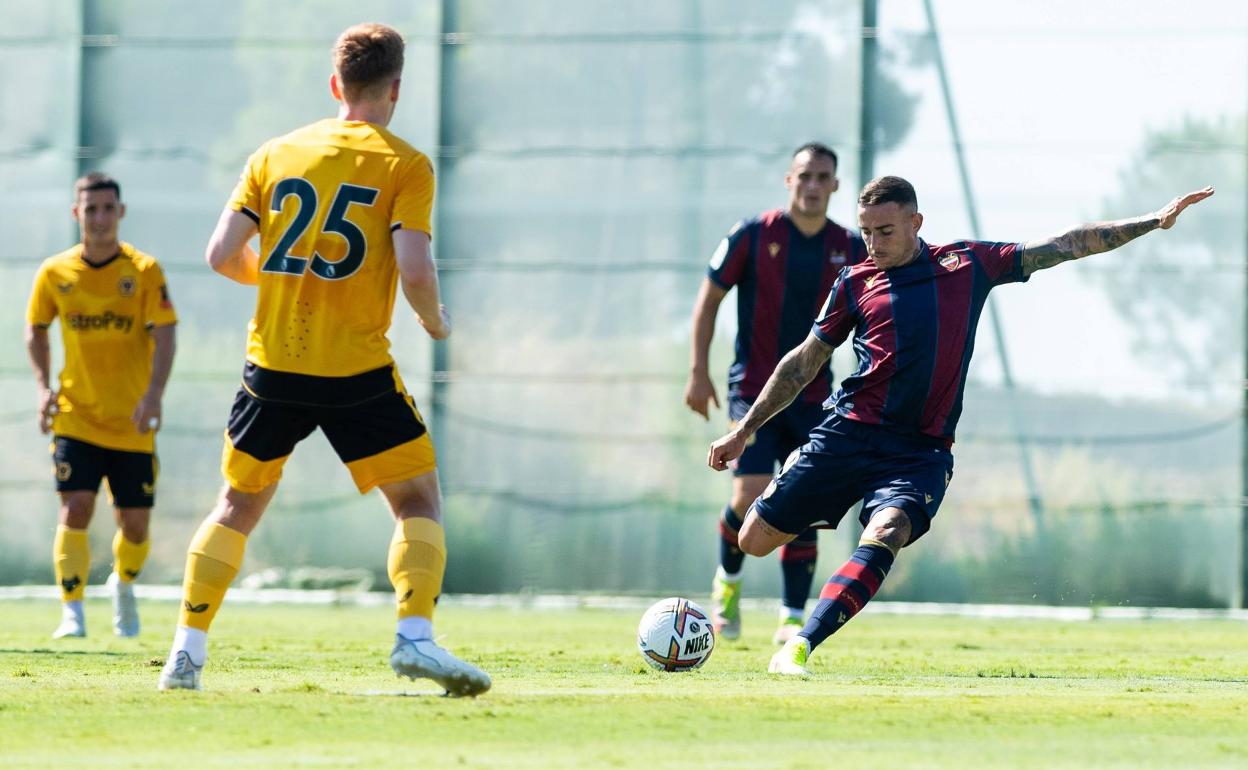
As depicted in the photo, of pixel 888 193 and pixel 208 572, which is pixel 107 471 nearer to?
pixel 208 572

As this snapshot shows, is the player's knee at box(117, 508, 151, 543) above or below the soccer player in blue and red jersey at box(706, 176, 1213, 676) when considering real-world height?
below

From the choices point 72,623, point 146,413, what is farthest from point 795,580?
point 72,623

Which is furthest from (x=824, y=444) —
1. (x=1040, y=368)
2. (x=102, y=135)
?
(x=102, y=135)

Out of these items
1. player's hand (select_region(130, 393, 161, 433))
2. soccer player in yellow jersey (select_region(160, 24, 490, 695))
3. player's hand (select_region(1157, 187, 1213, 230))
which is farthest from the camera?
player's hand (select_region(130, 393, 161, 433))

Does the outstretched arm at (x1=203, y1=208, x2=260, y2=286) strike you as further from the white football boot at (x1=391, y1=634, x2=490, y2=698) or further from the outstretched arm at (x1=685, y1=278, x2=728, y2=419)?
the outstretched arm at (x1=685, y1=278, x2=728, y2=419)

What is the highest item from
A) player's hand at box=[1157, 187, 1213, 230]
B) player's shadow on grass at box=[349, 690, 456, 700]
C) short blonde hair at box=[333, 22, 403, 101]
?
short blonde hair at box=[333, 22, 403, 101]

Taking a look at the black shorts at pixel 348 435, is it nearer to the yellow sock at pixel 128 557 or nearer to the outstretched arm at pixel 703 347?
the outstretched arm at pixel 703 347

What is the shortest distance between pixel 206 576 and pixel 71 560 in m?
3.95

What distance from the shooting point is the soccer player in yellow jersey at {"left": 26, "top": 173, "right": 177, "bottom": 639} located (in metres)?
8.95

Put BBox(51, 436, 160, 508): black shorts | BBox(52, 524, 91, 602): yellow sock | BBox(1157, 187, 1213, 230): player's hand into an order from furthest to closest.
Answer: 1. BBox(51, 436, 160, 508): black shorts
2. BBox(52, 524, 91, 602): yellow sock
3. BBox(1157, 187, 1213, 230): player's hand

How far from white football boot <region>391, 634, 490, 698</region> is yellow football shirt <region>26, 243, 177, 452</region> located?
4.38 metres

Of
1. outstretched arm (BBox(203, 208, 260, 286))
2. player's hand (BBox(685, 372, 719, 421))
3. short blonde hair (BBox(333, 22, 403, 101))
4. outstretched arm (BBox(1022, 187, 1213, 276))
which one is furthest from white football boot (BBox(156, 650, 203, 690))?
player's hand (BBox(685, 372, 719, 421))

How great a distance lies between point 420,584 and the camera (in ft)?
17.1

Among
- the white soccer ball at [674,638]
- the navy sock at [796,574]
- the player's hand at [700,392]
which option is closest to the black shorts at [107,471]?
the player's hand at [700,392]
